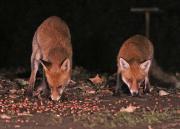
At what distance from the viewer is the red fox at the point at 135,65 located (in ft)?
37.0

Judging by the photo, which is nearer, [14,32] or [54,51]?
[54,51]

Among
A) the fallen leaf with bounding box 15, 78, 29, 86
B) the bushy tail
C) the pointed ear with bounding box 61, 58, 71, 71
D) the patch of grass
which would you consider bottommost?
the bushy tail

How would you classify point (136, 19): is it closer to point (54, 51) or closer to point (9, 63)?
point (9, 63)

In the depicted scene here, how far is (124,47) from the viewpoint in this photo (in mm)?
12023

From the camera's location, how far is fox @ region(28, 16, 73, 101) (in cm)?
1013

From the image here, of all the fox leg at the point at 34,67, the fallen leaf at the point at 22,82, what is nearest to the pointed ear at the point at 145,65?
the fox leg at the point at 34,67

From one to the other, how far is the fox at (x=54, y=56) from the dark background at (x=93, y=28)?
18.1 feet

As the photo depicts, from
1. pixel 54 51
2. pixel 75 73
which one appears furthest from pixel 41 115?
pixel 75 73

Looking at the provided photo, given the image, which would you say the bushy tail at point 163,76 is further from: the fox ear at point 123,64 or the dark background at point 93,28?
the dark background at point 93,28

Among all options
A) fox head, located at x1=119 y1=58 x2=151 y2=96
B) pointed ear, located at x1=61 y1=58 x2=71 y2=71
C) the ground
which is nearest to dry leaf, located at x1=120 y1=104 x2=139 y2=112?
the ground

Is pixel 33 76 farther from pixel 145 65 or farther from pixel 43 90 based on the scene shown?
pixel 145 65

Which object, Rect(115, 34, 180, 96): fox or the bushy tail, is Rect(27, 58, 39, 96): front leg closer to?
Rect(115, 34, 180, 96): fox

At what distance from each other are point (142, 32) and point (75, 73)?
462 centimetres

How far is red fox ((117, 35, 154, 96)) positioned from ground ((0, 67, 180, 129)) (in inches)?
10.6
